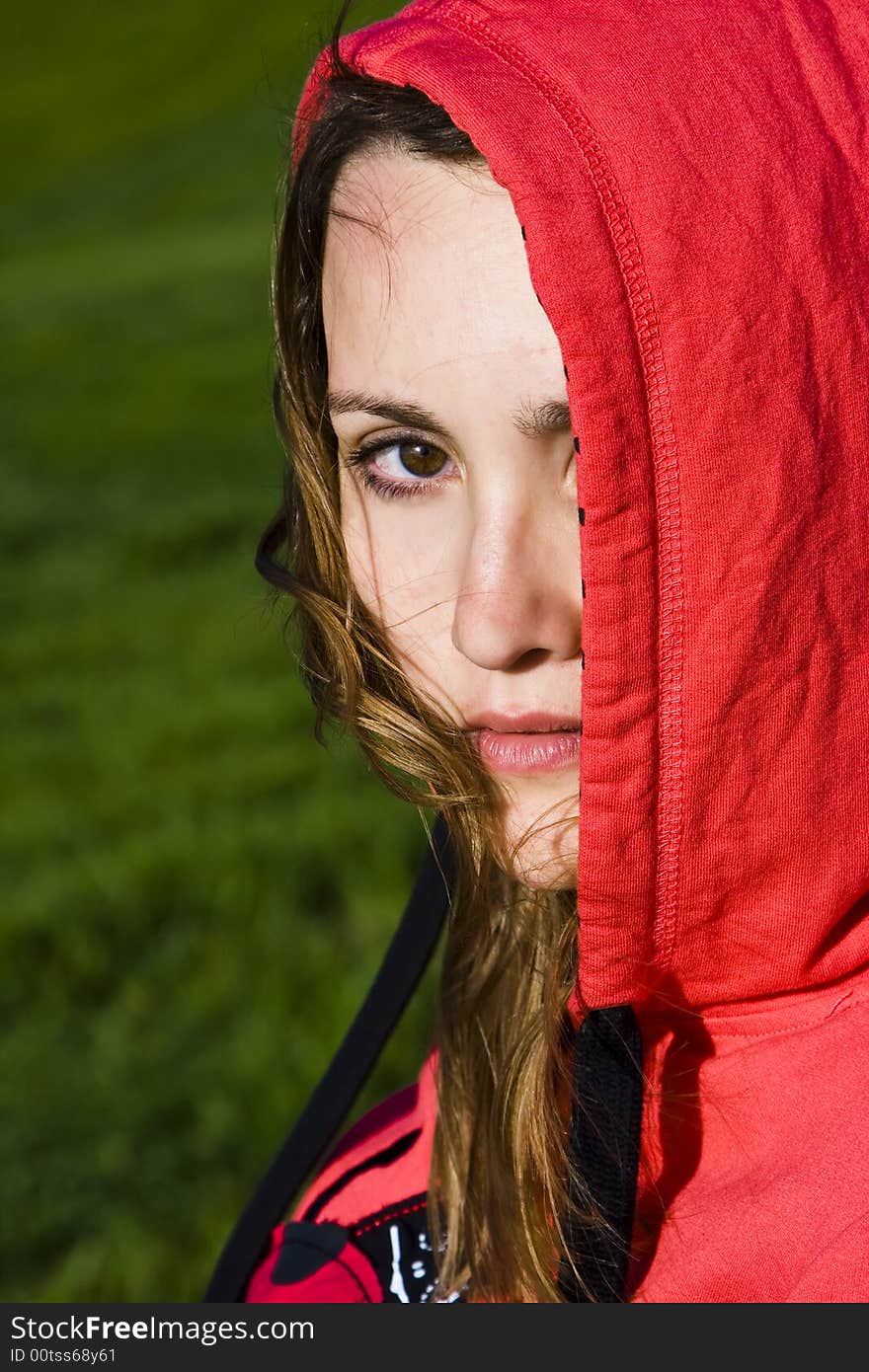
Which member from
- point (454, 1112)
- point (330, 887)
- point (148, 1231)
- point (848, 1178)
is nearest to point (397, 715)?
point (454, 1112)

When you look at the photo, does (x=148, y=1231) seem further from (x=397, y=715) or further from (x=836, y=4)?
(x=836, y=4)

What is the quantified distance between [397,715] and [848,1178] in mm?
745

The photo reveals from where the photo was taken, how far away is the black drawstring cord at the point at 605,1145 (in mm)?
1645

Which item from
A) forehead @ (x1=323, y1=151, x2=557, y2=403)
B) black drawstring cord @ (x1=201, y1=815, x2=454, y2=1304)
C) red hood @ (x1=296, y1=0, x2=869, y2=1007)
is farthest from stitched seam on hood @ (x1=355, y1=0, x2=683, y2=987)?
black drawstring cord @ (x1=201, y1=815, x2=454, y2=1304)

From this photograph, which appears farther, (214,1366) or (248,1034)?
(248,1034)

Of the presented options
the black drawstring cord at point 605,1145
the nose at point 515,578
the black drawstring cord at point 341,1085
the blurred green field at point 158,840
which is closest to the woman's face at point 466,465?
the nose at point 515,578

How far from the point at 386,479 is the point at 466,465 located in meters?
0.19

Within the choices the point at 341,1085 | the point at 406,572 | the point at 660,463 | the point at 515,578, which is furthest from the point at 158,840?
the point at 660,463

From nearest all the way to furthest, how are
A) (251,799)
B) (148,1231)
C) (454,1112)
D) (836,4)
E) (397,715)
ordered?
(836,4) < (397,715) < (454,1112) < (148,1231) < (251,799)

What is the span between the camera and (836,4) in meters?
1.65

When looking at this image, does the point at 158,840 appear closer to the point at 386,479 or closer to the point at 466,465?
the point at 386,479

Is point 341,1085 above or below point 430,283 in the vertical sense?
below

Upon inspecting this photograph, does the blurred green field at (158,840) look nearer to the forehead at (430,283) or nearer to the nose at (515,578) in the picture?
the forehead at (430,283)

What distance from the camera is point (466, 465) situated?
63.1 inches
